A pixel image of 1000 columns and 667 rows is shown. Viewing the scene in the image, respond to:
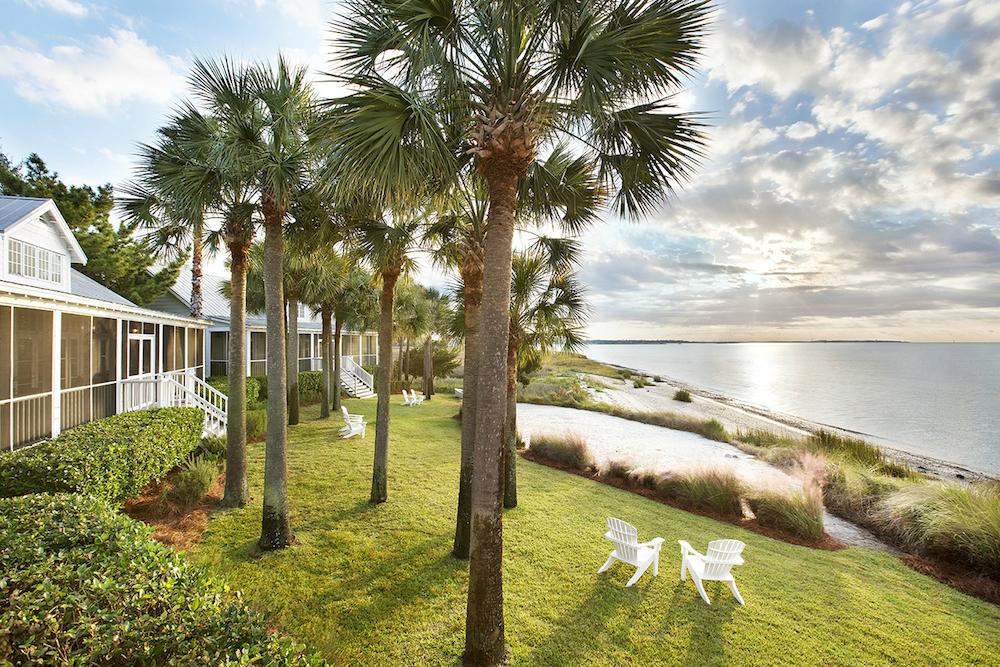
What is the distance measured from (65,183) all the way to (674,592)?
2394 cm

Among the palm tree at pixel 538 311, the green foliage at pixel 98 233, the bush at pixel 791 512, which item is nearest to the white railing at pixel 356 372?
the green foliage at pixel 98 233

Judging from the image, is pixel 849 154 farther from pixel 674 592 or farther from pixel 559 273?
pixel 674 592

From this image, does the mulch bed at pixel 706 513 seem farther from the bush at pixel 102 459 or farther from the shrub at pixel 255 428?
the bush at pixel 102 459

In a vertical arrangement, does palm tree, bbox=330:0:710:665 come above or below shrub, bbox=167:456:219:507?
above

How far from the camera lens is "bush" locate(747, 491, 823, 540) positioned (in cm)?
893

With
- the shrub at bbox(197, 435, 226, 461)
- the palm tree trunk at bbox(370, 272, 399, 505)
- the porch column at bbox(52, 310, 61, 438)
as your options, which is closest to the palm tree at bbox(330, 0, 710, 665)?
the palm tree trunk at bbox(370, 272, 399, 505)

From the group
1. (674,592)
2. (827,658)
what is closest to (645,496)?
(674,592)

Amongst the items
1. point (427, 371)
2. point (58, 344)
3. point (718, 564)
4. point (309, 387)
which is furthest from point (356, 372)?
point (718, 564)

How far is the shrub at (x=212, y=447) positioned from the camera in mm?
10484

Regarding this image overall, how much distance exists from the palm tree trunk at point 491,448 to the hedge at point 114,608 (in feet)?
6.74

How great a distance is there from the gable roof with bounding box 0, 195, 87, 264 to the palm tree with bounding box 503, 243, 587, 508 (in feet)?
38.4

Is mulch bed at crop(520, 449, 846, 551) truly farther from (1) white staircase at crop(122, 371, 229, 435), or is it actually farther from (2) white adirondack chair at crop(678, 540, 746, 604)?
(1) white staircase at crop(122, 371, 229, 435)

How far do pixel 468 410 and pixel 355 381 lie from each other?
22.4 meters

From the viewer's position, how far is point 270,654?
233 cm
